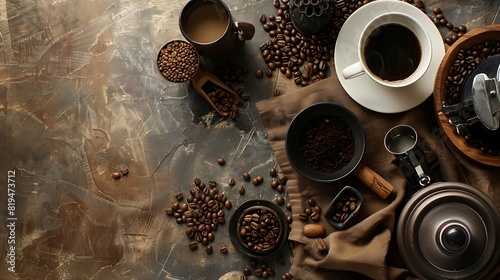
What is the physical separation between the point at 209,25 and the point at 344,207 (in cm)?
70

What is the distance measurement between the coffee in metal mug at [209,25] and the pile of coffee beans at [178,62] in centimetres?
4

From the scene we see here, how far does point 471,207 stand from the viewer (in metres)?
1.56

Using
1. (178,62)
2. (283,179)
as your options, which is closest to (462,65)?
(283,179)

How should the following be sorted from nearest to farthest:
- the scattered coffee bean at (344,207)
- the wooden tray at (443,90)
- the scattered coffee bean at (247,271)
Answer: the wooden tray at (443,90)
the scattered coffee bean at (344,207)
the scattered coffee bean at (247,271)

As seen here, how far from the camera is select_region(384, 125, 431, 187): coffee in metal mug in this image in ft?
5.42

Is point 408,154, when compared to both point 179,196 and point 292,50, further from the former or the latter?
point 179,196

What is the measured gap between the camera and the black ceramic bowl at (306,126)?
173 cm

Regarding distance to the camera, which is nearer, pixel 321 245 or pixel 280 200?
pixel 321 245

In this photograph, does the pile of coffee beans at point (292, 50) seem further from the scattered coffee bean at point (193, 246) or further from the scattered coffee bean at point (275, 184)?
the scattered coffee bean at point (193, 246)

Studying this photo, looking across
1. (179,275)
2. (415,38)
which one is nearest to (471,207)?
(415,38)

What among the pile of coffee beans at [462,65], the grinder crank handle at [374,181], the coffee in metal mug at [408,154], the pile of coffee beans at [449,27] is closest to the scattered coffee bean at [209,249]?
the grinder crank handle at [374,181]

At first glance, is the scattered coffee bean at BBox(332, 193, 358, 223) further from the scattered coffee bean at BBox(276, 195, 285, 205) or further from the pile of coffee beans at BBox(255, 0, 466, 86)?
the pile of coffee beans at BBox(255, 0, 466, 86)

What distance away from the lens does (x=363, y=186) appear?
5.90 ft

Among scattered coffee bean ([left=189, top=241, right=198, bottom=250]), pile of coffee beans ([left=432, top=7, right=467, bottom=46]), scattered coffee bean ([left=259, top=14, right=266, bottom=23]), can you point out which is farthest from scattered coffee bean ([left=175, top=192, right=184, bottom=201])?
pile of coffee beans ([left=432, top=7, right=467, bottom=46])
